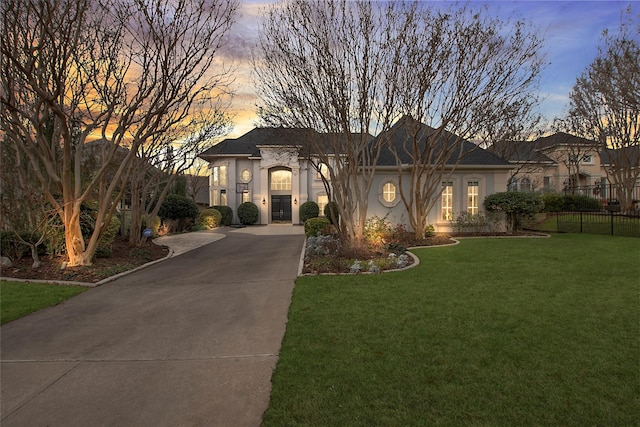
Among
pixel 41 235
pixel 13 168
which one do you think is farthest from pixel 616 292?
pixel 13 168

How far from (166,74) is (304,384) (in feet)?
30.7

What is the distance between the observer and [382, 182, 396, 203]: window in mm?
17609

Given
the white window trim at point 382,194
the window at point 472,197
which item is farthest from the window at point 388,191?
the window at point 472,197

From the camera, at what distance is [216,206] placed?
2791 centimetres

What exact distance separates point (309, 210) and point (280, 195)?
3287 mm

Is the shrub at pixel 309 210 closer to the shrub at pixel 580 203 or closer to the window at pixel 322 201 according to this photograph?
the window at pixel 322 201

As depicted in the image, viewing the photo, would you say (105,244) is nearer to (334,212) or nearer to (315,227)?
(315,227)

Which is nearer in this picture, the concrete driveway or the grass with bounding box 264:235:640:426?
the grass with bounding box 264:235:640:426

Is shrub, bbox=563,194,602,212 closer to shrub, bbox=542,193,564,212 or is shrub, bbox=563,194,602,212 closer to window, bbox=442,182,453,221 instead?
shrub, bbox=542,193,564,212

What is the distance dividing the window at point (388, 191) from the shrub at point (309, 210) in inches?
419

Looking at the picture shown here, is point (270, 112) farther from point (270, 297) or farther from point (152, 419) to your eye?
point (152, 419)

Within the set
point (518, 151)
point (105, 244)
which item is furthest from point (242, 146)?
point (518, 151)

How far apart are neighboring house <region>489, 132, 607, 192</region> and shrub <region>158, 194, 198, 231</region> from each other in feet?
66.9

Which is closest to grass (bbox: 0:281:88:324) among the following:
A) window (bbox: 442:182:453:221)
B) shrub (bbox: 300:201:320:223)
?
window (bbox: 442:182:453:221)
